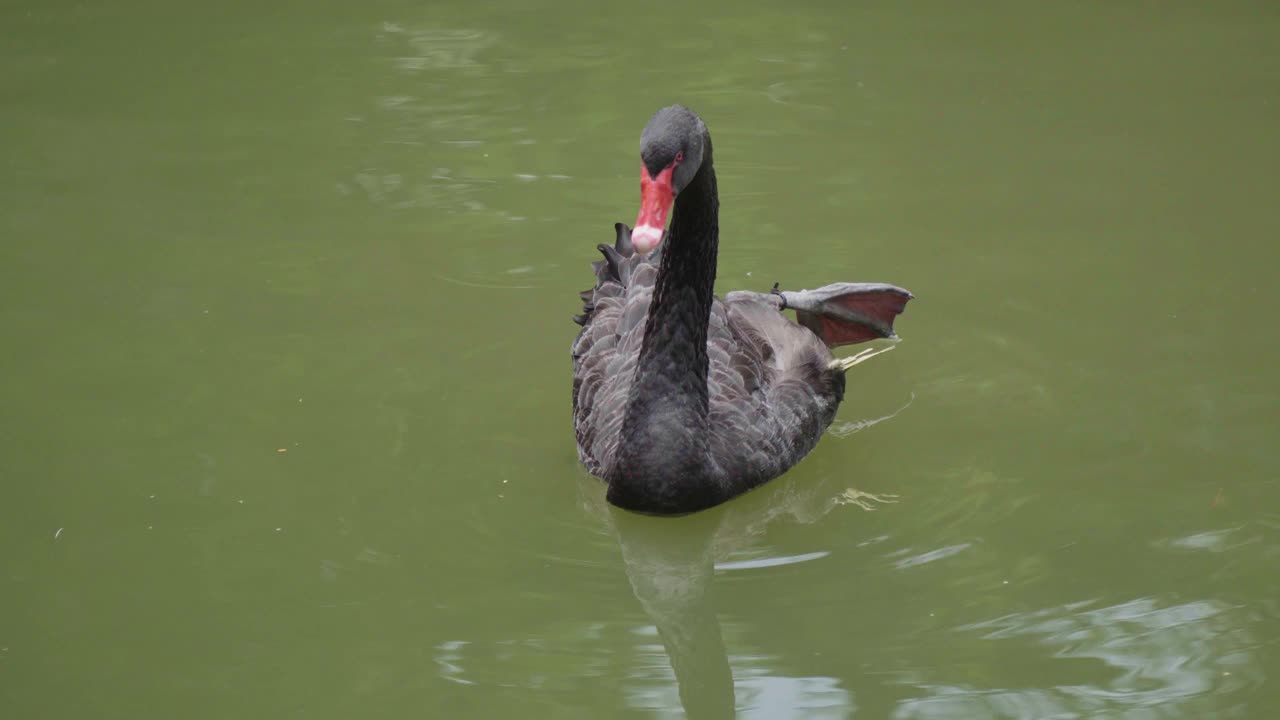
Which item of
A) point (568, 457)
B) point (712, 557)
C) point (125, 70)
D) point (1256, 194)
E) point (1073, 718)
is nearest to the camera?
point (1073, 718)

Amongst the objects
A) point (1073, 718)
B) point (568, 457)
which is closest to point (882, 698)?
point (1073, 718)

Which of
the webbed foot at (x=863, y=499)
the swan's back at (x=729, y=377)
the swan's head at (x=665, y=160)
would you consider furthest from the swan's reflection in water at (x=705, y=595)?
the swan's head at (x=665, y=160)

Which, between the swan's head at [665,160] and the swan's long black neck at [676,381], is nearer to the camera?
the swan's head at [665,160]

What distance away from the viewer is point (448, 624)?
448cm

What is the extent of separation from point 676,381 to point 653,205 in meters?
0.84

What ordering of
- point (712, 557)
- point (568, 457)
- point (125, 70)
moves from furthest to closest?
point (125, 70), point (568, 457), point (712, 557)

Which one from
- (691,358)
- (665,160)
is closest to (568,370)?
(691,358)

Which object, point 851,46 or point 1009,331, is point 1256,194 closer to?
point 1009,331

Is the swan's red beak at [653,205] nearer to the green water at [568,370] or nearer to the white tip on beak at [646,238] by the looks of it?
the white tip on beak at [646,238]

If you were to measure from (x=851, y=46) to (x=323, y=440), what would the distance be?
5196mm

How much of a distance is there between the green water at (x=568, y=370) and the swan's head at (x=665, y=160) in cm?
116

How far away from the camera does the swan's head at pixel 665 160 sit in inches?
169

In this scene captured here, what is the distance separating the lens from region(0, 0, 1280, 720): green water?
14.2 feet

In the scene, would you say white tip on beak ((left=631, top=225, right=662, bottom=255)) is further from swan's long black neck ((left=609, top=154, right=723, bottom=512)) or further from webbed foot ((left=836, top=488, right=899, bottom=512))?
webbed foot ((left=836, top=488, right=899, bottom=512))
